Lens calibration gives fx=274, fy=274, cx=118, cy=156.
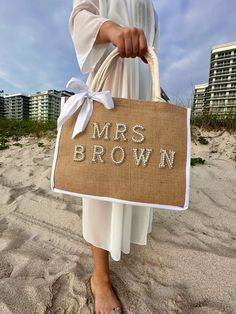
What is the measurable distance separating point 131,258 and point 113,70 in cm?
106

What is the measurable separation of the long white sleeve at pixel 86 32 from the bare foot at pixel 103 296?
1.00m

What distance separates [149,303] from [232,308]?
372mm

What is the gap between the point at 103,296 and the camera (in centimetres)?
126

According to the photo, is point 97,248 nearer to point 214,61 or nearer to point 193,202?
point 193,202

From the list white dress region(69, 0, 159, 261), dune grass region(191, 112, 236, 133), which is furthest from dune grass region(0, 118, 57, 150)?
white dress region(69, 0, 159, 261)

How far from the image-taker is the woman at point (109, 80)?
1142 mm

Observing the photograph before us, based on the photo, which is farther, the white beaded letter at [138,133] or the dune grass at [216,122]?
the dune grass at [216,122]

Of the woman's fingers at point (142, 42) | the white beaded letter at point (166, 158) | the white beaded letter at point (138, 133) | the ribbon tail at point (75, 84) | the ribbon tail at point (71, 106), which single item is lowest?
the white beaded letter at point (166, 158)

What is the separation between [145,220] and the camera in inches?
53.0

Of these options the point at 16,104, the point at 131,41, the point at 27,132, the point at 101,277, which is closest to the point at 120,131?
the point at 131,41

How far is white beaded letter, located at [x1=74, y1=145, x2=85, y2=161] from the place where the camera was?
3.10 ft

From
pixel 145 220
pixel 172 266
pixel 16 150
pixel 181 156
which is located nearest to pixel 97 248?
pixel 145 220

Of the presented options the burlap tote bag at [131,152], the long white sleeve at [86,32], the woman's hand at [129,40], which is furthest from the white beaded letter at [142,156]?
the long white sleeve at [86,32]

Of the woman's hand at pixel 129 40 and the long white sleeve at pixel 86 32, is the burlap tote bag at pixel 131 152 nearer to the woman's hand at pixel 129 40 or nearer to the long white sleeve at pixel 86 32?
the woman's hand at pixel 129 40
